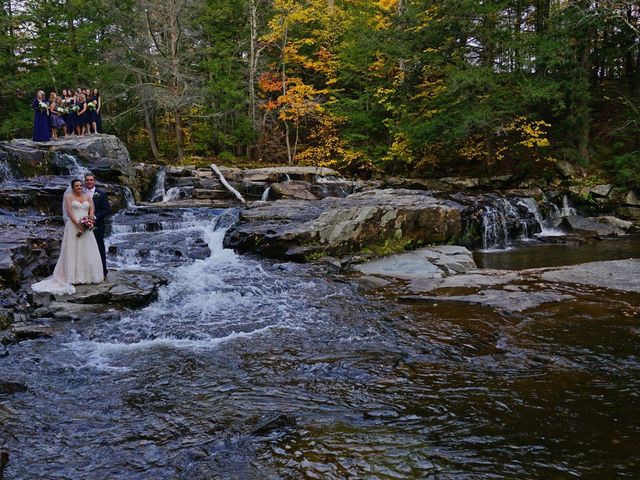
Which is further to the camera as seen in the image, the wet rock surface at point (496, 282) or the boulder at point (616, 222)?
the boulder at point (616, 222)

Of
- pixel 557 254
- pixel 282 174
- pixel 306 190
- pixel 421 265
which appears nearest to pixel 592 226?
pixel 557 254

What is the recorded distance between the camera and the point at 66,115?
17.2 metres

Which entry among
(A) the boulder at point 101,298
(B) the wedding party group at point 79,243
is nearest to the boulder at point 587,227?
(A) the boulder at point 101,298

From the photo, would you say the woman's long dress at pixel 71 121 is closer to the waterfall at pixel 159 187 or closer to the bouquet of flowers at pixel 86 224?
the waterfall at pixel 159 187

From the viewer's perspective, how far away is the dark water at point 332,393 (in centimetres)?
340

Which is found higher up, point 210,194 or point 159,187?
point 159,187

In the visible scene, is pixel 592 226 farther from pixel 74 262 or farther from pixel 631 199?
pixel 74 262

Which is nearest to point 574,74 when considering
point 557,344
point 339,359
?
point 557,344

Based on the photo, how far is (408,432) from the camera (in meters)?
3.79

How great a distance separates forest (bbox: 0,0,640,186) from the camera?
1861 centimetres

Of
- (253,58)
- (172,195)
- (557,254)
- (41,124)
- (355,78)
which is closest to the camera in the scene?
(557,254)

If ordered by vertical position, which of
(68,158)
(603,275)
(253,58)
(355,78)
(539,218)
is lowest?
(603,275)

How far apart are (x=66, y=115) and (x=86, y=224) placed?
12.0 metres

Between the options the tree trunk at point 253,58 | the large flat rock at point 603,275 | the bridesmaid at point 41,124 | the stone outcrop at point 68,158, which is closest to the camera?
the large flat rock at point 603,275
